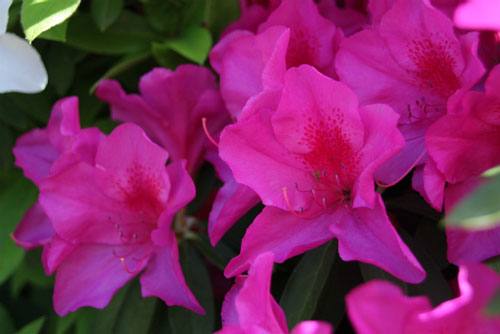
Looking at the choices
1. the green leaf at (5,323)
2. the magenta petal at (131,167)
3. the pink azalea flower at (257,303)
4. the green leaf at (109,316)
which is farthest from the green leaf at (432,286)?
the green leaf at (5,323)

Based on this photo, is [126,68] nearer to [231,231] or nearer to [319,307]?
[231,231]

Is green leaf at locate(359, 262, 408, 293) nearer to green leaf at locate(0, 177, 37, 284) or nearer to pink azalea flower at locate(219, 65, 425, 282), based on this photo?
pink azalea flower at locate(219, 65, 425, 282)

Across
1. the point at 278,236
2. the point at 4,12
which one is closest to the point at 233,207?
the point at 278,236

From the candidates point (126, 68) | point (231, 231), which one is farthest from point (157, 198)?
point (126, 68)

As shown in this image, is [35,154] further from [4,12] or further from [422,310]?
[422,310]

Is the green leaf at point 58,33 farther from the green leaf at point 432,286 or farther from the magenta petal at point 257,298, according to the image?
the green leaf at point 432,286
